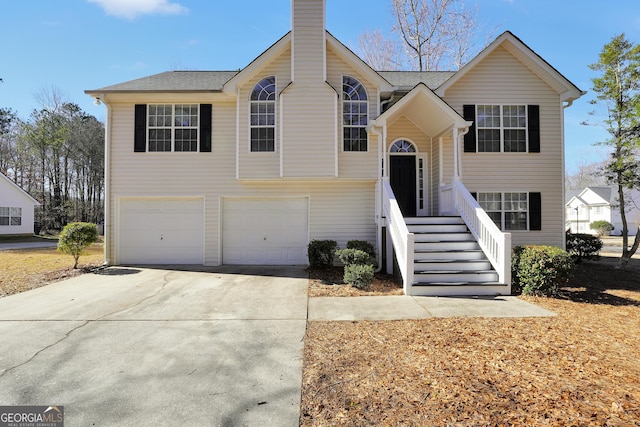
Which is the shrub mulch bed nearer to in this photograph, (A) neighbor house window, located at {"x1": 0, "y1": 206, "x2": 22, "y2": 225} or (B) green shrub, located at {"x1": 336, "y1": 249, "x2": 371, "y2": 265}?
(B) green shrub, located at {"x1": 336, "y1": 249, "x2": 371, "y2": 265}

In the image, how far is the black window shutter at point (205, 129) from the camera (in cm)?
1034

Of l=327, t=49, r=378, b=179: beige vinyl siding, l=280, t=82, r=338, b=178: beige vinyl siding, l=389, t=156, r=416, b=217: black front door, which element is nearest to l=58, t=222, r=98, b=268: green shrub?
l=280, t=82, r=338, b=178: beige vinyl siding

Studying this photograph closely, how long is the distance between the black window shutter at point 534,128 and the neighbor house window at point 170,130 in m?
10.7

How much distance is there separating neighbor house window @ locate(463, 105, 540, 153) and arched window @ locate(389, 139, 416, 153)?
167 centimetres

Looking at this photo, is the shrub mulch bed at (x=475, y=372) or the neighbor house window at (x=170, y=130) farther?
the neighbor house window at (x=170, y=130)

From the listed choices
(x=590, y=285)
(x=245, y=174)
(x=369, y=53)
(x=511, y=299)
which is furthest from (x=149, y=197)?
(x=369, y=53)

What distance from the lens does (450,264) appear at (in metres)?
7.39

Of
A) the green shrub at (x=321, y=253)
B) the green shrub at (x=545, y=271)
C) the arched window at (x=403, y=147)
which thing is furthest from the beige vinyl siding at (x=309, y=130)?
the green shrub at (x=545, y=271)

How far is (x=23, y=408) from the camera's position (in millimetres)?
3000

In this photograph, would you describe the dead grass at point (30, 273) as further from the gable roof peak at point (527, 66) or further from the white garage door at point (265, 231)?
the gable roof peak at point (527, 66)

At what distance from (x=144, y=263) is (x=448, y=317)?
30.9ft

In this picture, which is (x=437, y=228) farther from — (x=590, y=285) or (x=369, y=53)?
(x=369, y=53)

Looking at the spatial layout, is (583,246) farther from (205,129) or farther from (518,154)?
(205,129)

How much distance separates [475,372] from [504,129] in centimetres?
935
